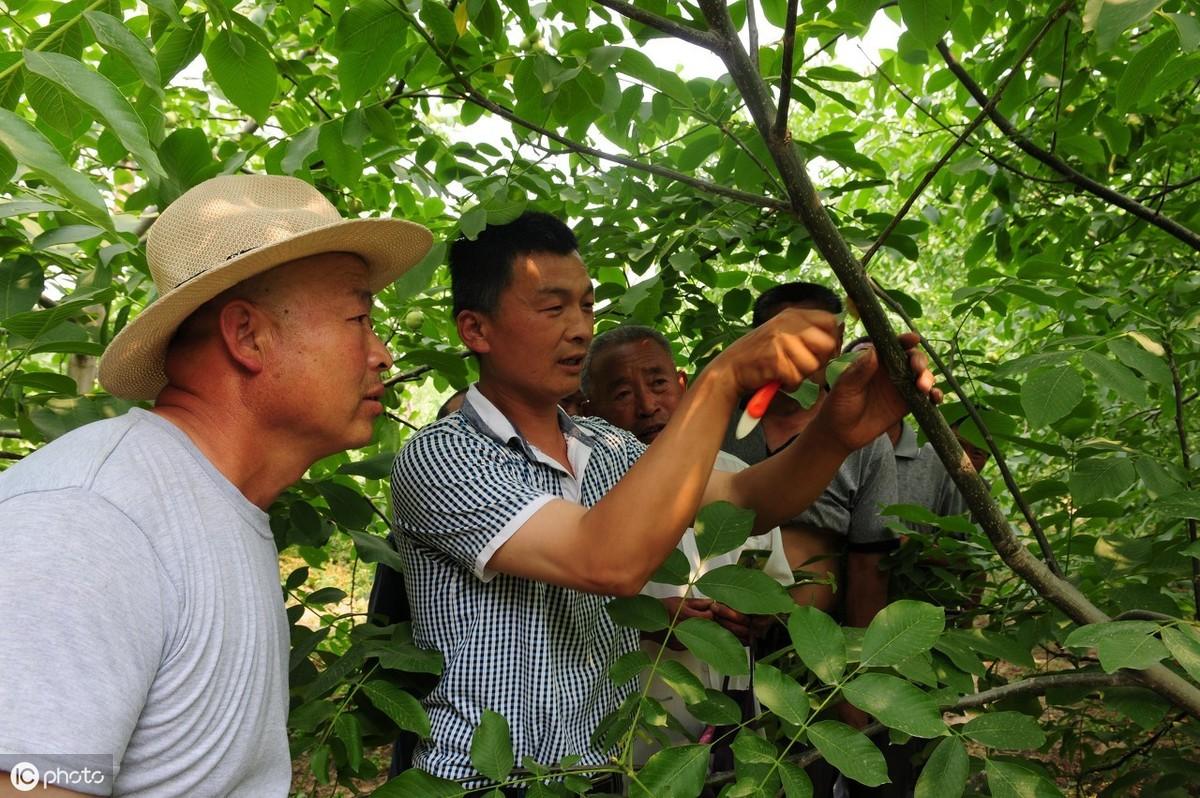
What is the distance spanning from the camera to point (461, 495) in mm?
1755

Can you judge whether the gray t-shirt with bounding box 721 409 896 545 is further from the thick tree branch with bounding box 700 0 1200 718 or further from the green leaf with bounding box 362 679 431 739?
the green leaf with bounding box 362 679 431 739

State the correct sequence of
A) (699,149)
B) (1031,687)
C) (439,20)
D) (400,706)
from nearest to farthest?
(1031,687)
(400,706)
(439,20)
(699,149)

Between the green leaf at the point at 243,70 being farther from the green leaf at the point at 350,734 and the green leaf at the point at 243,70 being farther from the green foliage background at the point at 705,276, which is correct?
the green leaf at the point at 350,734

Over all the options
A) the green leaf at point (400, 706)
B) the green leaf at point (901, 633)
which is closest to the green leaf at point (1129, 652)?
the green leaf at point (901, 633)

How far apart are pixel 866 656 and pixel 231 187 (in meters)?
1.19

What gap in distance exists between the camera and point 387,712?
175 centimetres

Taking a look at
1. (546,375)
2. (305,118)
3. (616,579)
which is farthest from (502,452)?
(305,118)

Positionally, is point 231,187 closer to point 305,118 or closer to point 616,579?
point 616,579

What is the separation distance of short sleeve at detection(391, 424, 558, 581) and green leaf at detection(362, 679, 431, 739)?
9.7 inches

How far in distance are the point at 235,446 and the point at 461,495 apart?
1.33 feet

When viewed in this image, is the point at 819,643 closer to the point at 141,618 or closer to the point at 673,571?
the point at 673,571

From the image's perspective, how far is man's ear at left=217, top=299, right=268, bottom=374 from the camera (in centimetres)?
150

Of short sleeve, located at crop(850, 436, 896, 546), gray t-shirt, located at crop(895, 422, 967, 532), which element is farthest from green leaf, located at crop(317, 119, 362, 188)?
gray t-shirt, located at crop(895, 422, 967, 532)

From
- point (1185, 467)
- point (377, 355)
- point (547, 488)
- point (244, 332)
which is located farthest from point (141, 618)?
point (1185, 467)
